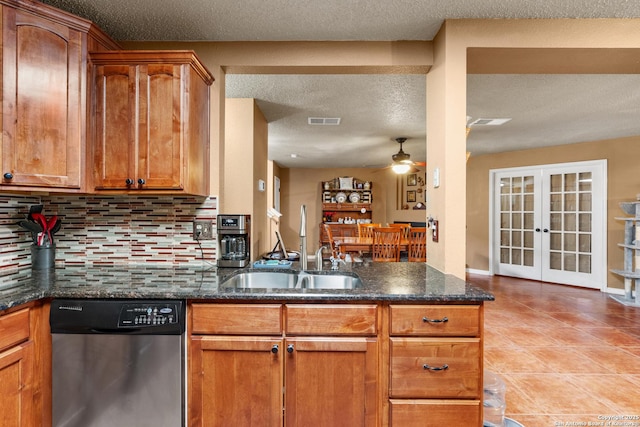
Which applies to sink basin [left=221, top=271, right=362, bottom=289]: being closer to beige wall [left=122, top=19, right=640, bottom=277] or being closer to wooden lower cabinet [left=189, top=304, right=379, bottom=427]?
wooden lower cabinet [left=189, top=304, right=379, bottom=427]

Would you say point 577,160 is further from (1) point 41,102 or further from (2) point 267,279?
(1) point 41,102

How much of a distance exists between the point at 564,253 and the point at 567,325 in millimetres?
2399

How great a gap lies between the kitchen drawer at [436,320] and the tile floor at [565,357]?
1.08 metres

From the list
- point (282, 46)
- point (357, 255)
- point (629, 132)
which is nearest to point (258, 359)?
point (282, 46)

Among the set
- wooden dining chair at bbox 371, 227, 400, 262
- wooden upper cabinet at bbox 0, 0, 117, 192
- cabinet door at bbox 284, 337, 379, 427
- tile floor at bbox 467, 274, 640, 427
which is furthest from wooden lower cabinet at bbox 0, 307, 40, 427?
wooden dining chair at bbox 371, 227, 400, 262

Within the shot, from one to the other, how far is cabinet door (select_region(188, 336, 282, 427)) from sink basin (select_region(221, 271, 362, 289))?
0.46 meters

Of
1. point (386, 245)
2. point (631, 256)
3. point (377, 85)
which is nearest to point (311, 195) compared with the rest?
point (386, 245)

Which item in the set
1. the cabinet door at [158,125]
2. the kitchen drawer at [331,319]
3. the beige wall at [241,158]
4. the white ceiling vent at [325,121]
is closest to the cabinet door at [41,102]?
the cabinet door at [158,125]

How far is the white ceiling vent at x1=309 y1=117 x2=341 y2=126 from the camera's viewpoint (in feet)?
13.2

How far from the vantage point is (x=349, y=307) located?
5.10ft

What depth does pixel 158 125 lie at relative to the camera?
186 cm

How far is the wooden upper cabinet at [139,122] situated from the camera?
1860 millimetres

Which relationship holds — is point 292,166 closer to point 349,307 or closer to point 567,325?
point 567,325

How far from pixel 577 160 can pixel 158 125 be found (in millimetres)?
6127
